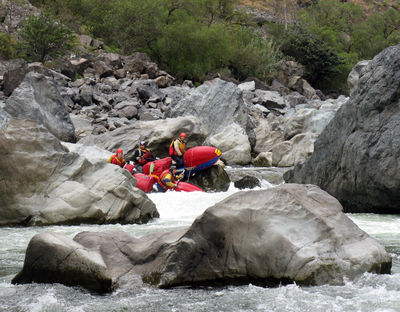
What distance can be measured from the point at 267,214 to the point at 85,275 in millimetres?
1936

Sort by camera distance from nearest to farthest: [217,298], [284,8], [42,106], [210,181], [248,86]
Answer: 1. [217,298]
2. [210,181]
3. [42,106]
4. [248,86]
5. [284,8]

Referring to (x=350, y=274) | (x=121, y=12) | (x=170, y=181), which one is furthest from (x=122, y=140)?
(x=121, y=12)

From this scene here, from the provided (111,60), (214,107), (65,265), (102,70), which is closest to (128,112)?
(214,107)

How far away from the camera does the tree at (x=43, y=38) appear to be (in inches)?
1356

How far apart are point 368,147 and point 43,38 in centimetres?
2773

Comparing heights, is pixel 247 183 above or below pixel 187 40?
below

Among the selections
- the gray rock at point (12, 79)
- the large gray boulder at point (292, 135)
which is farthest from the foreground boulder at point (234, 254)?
the gray rock at point (12, 79)

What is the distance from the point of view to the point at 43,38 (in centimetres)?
3450

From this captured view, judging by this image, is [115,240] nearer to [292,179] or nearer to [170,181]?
[170,181]

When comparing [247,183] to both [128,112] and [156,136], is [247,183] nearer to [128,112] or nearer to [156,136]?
[156,136]

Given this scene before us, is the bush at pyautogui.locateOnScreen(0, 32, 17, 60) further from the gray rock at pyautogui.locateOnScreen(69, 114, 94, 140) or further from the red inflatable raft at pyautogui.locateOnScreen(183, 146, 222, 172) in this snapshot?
the red inflatable raft at pyautogui.locateOnScreen(183, 146, 222, 172)

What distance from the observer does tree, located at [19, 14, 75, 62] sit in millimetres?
34438

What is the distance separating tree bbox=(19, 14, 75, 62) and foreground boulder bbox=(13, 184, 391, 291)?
→ 3066 centimetres

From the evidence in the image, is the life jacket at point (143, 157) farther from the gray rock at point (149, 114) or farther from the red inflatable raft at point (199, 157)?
the gray rock at point (149, 114)
